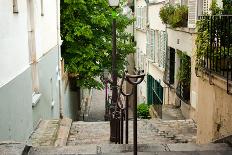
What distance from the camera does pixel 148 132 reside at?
38.8 ft

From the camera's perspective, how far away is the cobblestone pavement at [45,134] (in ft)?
32.0

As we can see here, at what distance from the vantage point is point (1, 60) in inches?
287

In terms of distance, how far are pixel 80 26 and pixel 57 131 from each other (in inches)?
400

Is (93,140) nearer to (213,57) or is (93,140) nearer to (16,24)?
(16,24)

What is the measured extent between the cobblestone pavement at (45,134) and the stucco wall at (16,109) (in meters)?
0.26

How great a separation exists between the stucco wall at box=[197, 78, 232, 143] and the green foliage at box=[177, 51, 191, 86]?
7196mm

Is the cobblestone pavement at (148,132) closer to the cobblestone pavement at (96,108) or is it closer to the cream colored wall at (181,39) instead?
the cream colored wall at (181,39)

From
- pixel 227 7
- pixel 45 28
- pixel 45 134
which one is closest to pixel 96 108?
pixel 45 28

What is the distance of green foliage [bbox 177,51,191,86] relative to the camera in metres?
15.1

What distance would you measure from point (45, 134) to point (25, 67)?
197cm

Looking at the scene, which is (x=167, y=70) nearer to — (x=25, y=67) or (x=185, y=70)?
(x=185, y=70)

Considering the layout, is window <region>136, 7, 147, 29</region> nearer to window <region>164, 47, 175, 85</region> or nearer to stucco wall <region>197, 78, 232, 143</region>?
window <region>164, 47, 175, 85</region>

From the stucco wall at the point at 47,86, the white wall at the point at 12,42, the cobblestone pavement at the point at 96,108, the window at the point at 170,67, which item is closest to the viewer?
the white wall at the point at 12,42

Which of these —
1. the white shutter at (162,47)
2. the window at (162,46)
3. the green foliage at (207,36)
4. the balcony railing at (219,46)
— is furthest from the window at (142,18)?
the balcony railing at (219,46)
